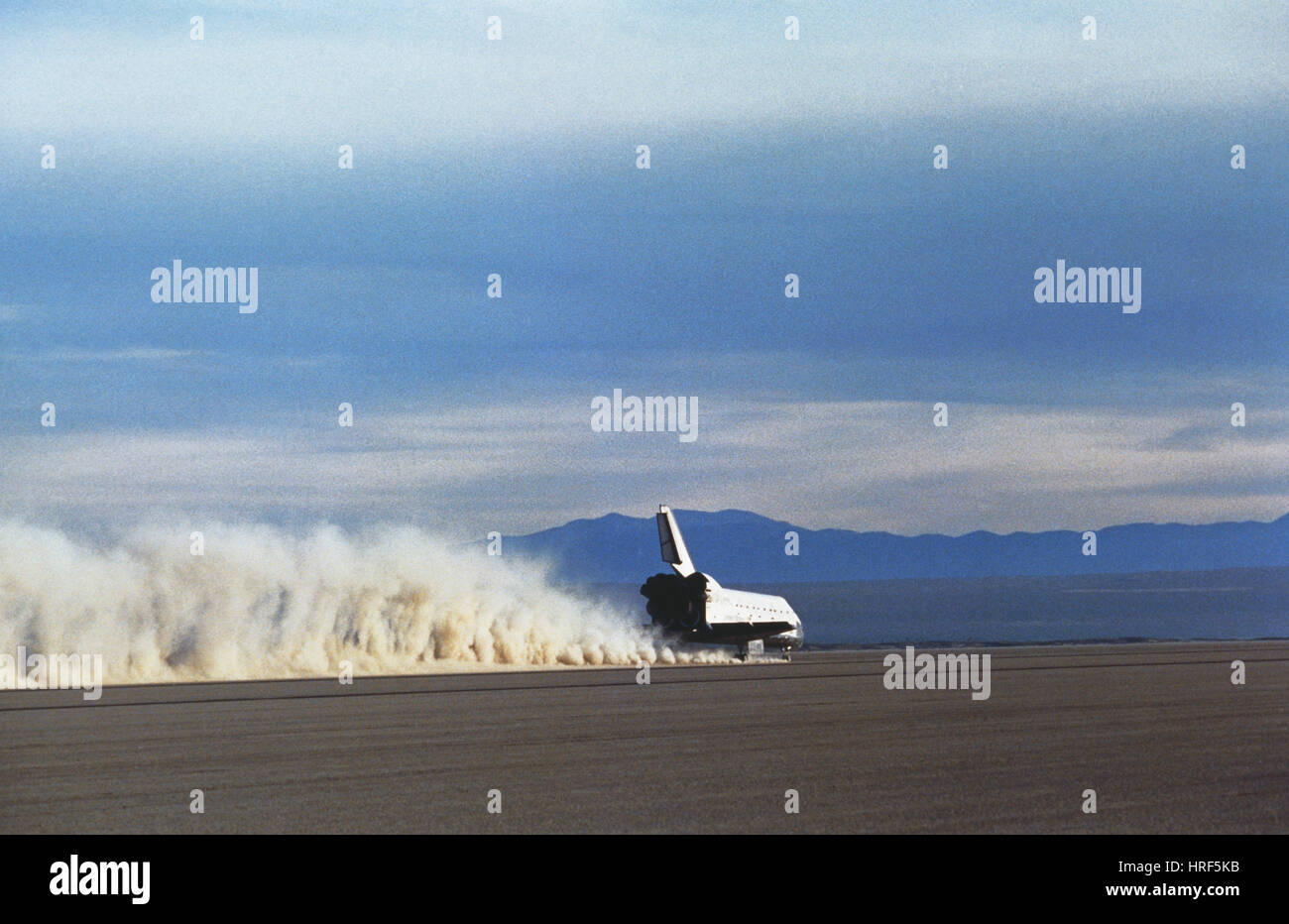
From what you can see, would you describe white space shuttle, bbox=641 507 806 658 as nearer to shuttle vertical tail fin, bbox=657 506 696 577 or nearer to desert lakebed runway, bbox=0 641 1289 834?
shuttle vertical tail fin, bbox=657 506 696 577

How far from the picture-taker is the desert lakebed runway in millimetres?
22703

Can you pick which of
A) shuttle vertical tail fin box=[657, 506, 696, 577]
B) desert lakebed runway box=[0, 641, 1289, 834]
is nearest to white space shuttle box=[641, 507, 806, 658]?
shuttle vertical tail fin box=[657, 506, 696, 577]

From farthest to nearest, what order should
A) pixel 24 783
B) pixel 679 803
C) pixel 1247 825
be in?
pixel 24 783
pixel 679 803
pixel 1247 825

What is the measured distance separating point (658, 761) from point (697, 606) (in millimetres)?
52107

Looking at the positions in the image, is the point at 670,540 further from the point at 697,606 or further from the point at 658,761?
the point at 658,761

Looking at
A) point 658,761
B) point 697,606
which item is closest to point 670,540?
point 697,606

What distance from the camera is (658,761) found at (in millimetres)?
30484
